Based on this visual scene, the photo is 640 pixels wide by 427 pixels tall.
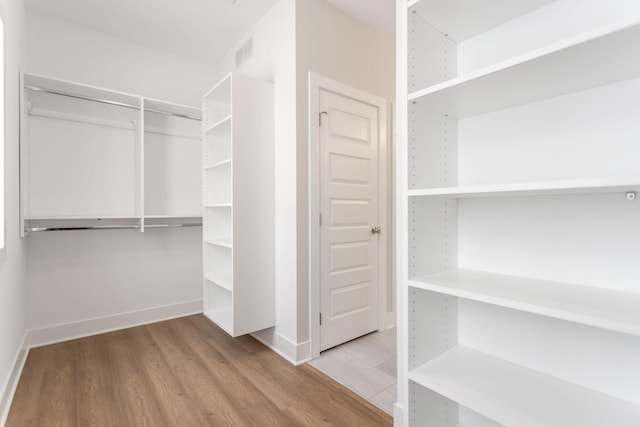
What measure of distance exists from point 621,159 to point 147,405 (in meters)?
2.50

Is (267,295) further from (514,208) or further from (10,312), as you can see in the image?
(514,208)

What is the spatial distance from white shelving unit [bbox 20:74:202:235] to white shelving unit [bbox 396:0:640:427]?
253cm

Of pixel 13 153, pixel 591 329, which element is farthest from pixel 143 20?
pixel 591 329

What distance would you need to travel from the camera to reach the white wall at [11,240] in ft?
5.57

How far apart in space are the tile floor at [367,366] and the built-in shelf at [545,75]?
1663 millimetres

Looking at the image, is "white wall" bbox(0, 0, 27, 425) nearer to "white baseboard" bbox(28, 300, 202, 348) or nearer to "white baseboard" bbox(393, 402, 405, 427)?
"white baseboard" bbox(28, 300, 202, 348)

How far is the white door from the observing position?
245 cm

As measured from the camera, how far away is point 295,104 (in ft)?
7.54

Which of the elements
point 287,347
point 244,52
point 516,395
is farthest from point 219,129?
point 516,395

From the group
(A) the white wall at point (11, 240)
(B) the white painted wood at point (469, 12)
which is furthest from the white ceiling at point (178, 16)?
(B) the white painted wood at point (469, 12)

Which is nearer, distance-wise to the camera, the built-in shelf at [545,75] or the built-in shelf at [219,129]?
the built-in shelf at [545,75]

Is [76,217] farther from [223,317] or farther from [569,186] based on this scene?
[569,186]

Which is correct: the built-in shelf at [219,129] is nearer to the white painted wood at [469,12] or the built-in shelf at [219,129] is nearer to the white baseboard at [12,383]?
the white painted wood at [469,12]

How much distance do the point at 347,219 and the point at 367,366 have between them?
114 centimetres
